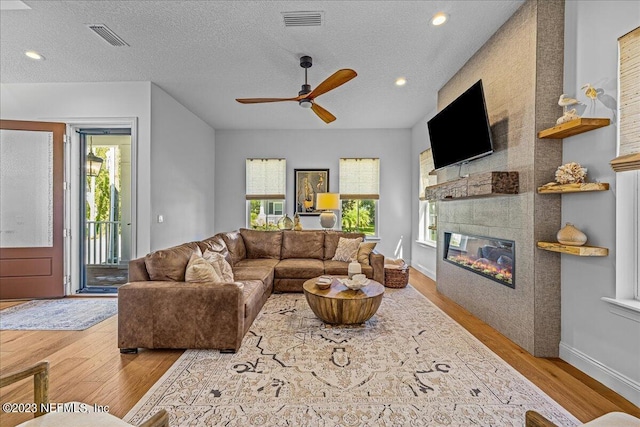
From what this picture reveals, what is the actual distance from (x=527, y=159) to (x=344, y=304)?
2.11m

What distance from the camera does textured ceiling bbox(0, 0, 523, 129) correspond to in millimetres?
2672

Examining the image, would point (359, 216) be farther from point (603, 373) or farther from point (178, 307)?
point (603, 373)

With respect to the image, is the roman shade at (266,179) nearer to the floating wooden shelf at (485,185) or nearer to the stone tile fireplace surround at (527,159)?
the floating wooden shelf at (485,185)

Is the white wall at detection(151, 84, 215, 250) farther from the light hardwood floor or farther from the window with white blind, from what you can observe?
the window with white blind

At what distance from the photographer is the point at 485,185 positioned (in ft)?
9.46

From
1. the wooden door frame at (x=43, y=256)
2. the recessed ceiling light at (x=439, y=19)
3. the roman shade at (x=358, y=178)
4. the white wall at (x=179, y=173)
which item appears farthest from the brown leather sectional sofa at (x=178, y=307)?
the roman shade at (x=358, y=178)

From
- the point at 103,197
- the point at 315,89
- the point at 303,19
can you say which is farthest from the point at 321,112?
the point at 103,197

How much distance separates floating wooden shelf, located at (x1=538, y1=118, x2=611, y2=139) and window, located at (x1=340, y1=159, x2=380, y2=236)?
4.15 m

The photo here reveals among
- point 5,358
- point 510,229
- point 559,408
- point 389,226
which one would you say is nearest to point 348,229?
point 389,226

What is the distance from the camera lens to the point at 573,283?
238 centimetres

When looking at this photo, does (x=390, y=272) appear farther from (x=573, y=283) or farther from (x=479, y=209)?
(x=573, y=283)

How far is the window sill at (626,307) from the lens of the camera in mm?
1878

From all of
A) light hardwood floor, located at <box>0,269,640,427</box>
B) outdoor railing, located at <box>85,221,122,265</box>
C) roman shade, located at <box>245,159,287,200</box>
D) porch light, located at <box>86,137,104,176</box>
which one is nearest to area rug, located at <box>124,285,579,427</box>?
light hardwood floor, located at <box>0,269,640,427</box>

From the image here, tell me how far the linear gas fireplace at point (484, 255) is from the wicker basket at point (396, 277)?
0.71 meters
